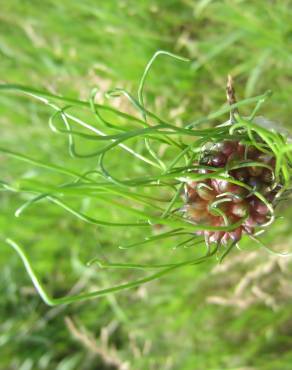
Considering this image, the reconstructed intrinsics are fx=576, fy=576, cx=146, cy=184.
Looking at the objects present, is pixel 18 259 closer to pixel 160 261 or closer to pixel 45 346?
pixel 45 346

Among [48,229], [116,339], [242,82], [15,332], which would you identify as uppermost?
[242,82]

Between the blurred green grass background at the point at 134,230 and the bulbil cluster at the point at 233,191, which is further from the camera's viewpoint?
the blurred green grass background at the point at 134,230

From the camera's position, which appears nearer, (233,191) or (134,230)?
(233,191)

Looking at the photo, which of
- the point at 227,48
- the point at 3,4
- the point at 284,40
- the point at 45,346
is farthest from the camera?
the point at 45,346

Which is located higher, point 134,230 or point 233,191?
point 233,191

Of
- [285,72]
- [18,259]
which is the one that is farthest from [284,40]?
[18,259]
